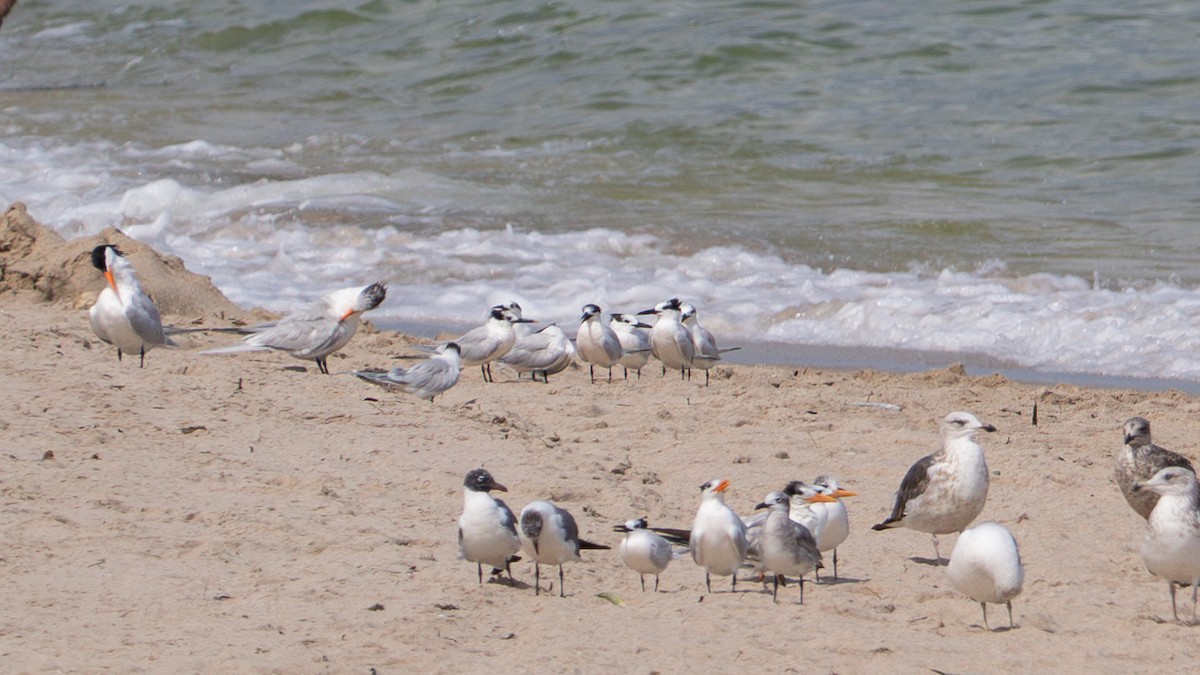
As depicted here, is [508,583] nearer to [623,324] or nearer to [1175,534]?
[1175,534]

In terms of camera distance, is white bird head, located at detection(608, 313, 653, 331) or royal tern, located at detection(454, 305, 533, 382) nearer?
royal tern, located at detection(454, 305, 533, 382)

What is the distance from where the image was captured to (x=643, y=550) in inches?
186

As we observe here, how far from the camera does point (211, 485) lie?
17.6 ft

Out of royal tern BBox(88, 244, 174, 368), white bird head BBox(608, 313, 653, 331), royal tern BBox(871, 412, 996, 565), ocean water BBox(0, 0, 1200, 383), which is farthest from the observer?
ocean water BBox(0, 0, 1200, 383)

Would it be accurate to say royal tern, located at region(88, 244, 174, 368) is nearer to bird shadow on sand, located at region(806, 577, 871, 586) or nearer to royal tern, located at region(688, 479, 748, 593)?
royal tern, located at region(688, 479, 748, 593)

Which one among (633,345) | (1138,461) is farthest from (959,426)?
(633,345)

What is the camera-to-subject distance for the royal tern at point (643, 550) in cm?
474

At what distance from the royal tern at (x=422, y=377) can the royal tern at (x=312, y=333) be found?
64cm

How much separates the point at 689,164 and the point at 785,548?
10411mm

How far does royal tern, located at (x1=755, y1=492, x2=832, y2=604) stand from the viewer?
4.75 metres

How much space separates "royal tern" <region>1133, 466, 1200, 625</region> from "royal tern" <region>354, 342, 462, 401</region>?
10.9 ft

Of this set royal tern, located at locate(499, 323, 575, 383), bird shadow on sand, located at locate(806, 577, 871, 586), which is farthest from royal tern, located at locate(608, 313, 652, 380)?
bird shadow on sand, located at locate(806, 577, 871, 586)

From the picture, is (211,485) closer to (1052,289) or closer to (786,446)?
(786,446)

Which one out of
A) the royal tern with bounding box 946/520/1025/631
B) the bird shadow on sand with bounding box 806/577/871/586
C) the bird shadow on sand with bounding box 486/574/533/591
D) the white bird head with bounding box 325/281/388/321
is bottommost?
the bird shadow on sand with bounding box 806/577/871/586
